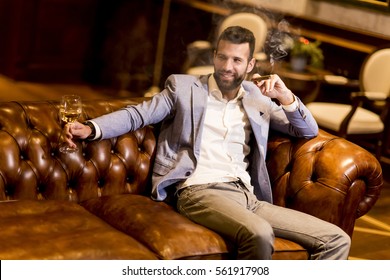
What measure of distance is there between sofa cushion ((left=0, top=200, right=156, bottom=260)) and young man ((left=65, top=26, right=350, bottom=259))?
0.29 metres

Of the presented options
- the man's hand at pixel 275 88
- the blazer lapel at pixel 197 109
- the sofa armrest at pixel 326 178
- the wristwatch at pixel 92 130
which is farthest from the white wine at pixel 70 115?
the sofa armrest at pixel 326 178

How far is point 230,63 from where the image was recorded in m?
2.89

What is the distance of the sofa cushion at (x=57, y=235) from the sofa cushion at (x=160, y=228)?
6 centimetres

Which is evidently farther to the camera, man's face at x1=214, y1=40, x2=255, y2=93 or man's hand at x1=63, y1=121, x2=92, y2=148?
man's face at x1=214, y1=40, x2=255, y2=93

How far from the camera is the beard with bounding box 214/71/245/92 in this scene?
2911 millimetres

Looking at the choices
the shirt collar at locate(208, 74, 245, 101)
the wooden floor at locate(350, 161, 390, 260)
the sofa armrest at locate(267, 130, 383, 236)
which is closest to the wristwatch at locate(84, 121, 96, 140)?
the shirt collar at locate(208, 74, 245, 101)

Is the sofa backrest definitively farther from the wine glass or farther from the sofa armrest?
the sofa armrest

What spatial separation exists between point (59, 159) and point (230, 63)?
2.52 ft

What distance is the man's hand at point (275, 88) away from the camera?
112 inches

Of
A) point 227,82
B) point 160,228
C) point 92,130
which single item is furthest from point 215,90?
point 160,228

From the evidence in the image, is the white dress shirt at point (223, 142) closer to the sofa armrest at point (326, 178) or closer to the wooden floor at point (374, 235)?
the sofa armrest at point (326, 178)

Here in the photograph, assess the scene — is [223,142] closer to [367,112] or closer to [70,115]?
[70,115]

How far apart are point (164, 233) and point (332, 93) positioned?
359cm
